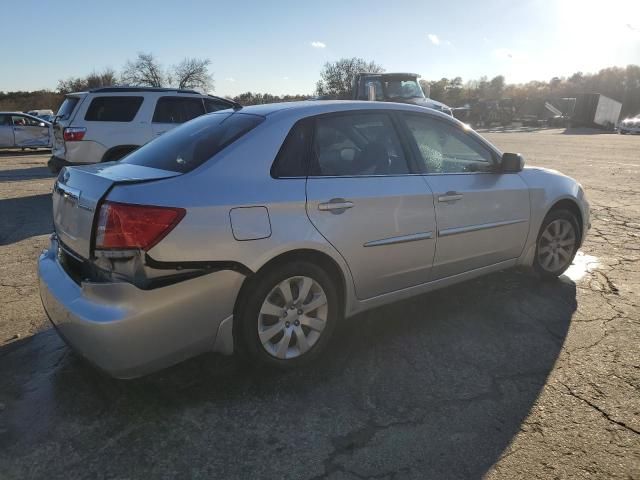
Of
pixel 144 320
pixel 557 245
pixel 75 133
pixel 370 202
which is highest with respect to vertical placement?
pixel 370 202

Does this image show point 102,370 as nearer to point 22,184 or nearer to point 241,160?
point 241,160

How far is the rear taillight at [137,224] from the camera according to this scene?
249 centimetres

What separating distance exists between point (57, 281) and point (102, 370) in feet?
2.28

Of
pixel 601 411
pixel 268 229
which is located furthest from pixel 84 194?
pixel 601 411

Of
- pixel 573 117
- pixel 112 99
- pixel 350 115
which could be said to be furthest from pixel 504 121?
pixel 350 115

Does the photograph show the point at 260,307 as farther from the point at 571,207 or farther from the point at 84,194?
the point at 571,207

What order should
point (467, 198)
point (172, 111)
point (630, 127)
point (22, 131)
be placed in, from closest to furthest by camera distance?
point (467, 198)
point (172, 111)
point (22, 131)
point (630, 127)

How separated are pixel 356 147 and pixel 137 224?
1.57 m

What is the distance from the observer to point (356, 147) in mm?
3385

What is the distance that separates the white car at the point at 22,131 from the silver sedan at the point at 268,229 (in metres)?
18.0

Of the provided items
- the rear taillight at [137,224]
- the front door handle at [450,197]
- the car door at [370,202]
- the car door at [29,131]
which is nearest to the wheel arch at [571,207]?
the front door handle at [450,197]

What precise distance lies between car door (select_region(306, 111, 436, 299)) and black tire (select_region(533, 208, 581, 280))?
1.50 meters

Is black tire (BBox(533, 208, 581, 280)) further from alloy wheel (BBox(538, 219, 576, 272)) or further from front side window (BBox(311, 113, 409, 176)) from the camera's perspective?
front side window (BBox(311, 113, 409, 176))

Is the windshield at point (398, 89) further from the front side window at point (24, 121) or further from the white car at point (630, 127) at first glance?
the white car at point (630, 127)
